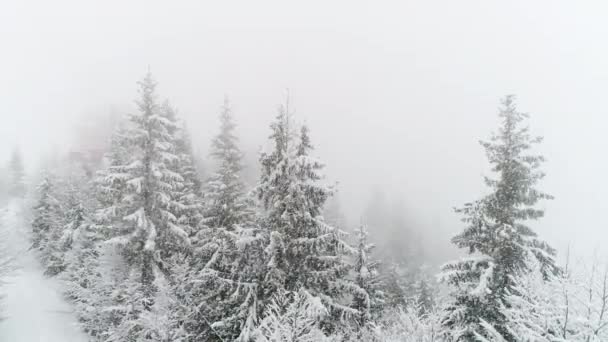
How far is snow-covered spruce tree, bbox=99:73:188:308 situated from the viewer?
18.0 m

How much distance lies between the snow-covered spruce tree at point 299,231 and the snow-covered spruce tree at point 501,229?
13.9ft

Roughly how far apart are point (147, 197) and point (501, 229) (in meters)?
15.2

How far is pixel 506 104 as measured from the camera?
49.8 ft

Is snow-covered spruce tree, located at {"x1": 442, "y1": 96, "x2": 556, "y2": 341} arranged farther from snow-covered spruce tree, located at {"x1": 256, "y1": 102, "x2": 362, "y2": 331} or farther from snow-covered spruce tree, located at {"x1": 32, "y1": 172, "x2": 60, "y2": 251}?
snow-covered spruce tree, located at {"x1": 32, "y1": 172, "x2": 60, "y2": 251}

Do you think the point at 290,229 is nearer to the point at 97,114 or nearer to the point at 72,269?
the point at 72,269

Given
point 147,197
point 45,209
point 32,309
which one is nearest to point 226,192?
point 147,197

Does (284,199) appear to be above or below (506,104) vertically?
below

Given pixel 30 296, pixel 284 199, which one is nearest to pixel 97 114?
pixel 30 296

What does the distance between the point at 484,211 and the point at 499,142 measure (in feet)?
8.98

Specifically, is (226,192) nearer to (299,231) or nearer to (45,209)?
(299,231)

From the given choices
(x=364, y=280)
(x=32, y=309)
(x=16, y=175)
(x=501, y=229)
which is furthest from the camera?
(x=16, y=175)

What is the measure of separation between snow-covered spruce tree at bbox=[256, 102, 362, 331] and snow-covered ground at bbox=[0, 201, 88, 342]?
15.7 m

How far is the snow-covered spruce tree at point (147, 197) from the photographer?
59.2 ft

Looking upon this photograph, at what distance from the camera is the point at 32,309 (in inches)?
1203
